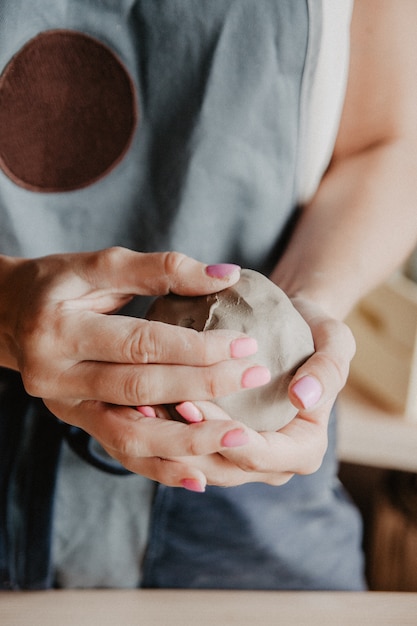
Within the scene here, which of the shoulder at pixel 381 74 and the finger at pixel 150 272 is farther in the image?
the shoulder at pixel 381 74

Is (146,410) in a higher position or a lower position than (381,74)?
lower

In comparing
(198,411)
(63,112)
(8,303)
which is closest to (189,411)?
(198,411)

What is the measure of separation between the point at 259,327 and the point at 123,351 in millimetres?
102

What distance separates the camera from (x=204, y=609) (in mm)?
571

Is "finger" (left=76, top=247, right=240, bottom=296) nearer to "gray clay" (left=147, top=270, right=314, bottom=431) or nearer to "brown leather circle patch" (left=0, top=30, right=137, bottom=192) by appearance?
"gray clay" (left=147, top=270, right=314, bottom=431)

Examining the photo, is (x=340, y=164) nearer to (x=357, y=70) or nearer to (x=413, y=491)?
(x=357, y=70)

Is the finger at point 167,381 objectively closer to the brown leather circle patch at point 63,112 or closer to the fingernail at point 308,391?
the fingernail at point 308,391

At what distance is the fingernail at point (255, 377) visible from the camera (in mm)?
409

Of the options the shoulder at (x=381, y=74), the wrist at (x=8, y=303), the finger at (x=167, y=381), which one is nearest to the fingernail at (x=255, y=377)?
the finger at (x=167, y=381)

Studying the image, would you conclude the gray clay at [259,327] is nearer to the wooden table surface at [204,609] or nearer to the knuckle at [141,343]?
the knuckle at [141,343]

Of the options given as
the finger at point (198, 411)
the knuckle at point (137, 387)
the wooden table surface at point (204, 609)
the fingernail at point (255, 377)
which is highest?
the fingernail at point (255, 377)

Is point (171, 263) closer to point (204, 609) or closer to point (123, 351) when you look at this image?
point (123, 351)

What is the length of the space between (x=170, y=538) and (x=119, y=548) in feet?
0.18

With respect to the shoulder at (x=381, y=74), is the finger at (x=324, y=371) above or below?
below
